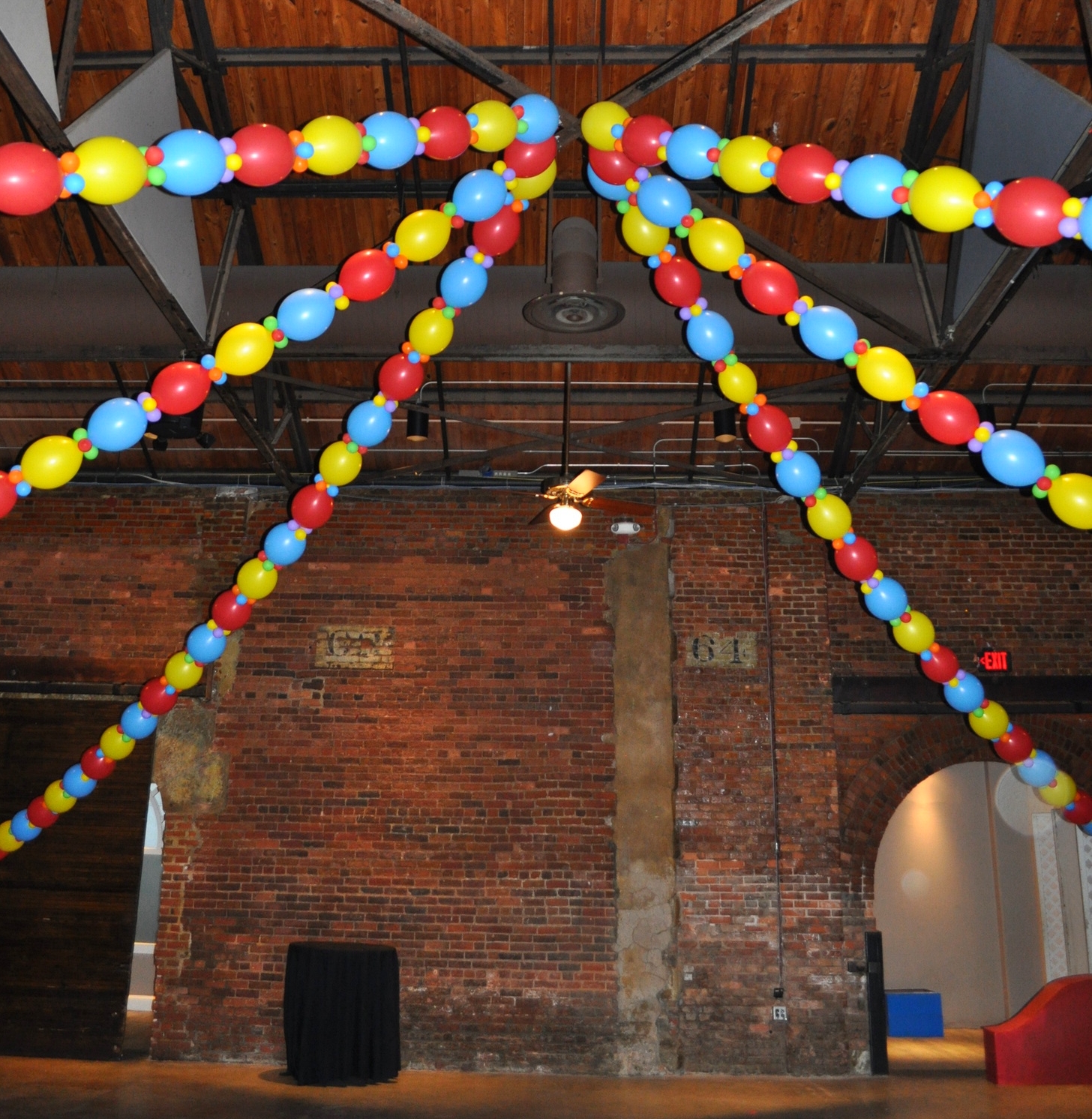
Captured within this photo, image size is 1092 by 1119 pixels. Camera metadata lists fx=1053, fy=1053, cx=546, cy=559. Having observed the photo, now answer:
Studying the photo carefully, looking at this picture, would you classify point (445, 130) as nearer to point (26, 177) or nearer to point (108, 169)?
point (108, 169)

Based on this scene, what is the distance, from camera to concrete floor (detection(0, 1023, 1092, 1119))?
6488mm

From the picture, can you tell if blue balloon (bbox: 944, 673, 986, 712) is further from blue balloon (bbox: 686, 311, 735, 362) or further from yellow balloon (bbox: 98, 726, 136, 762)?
yellow balloon (bbox: 98, 726, 136, 762)

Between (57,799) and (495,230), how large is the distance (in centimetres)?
495

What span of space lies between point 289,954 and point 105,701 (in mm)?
2637

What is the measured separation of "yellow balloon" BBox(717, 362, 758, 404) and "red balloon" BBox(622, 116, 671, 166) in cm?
128

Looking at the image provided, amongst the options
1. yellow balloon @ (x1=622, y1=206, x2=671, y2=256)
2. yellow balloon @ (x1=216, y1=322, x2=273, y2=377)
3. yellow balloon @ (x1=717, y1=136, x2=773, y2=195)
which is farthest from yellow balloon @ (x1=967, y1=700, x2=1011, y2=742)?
yellow balloon @ (x1=216, y1=322, x2=273, y2=377)

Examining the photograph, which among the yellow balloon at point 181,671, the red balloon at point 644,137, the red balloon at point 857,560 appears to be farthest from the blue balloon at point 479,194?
the yellow balloon at point 181,671

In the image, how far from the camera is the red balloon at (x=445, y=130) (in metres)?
4.06

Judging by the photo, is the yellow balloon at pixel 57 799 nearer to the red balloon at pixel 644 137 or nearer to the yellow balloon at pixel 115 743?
the yellow balloon at pixel 115 743

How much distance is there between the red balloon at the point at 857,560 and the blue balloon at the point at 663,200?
92.7 inches

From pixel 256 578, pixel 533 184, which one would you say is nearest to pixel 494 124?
pixel 533 184

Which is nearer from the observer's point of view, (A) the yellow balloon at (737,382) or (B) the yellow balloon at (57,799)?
(A) the yellow balloon at (737,382)

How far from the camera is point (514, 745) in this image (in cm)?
846

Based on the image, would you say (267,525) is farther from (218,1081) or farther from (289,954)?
(218,1081)
